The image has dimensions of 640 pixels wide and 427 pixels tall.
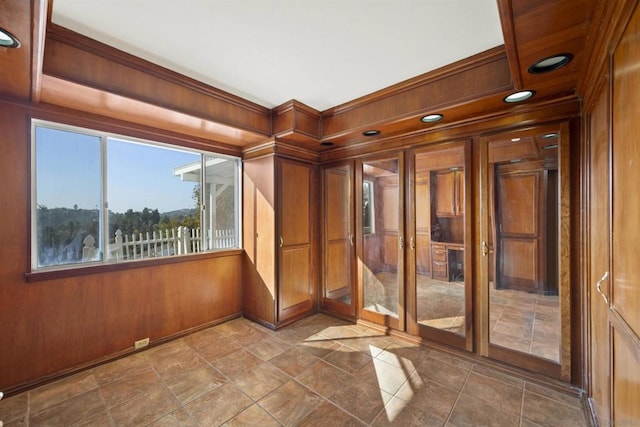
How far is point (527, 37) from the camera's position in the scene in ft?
4.76

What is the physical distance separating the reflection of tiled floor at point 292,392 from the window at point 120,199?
43.1 inches

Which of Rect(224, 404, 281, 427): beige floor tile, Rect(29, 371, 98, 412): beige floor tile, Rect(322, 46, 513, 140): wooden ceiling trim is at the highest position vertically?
Rect(322, 46, 513, 140): wooden ceiling trim

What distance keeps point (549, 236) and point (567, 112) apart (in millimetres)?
1021

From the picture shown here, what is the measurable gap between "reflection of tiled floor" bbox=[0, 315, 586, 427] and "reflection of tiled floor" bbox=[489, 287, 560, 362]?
29 cm

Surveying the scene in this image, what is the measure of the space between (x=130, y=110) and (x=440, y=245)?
329 cm

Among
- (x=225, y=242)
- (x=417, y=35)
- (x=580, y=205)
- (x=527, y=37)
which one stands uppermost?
(x=417, y=35)

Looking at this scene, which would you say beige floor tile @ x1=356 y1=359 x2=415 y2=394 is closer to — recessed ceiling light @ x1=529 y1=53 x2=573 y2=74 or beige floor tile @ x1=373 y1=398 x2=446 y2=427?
beige floor tile @ x1=373 y1=398 x2=446 y2=427

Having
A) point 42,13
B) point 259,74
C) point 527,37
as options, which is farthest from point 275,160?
point 527,37

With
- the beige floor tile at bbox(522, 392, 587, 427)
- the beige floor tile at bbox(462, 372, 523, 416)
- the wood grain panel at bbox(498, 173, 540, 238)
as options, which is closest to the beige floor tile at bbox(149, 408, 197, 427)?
the beige floor tile at bbox(462, 372, 523, 416)

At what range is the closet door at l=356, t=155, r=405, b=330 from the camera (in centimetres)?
313

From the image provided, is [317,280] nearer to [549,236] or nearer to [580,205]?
[549,236]

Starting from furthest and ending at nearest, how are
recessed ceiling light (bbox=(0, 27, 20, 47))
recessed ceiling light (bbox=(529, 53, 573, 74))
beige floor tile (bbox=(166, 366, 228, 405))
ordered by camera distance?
beige floor tile (bbox=(166, 366, 228, 405)) → recessed ceiling light (bbox=(529, 53, 573, 74)) → recessed ceiling light (bbox=(0, 27, 20, 47))

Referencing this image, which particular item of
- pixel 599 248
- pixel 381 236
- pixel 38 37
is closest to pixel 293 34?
pixel 38 37

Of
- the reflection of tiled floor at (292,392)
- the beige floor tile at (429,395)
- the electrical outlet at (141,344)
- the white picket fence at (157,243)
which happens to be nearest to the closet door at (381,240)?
the reflection of tiled floor at (292,392)
